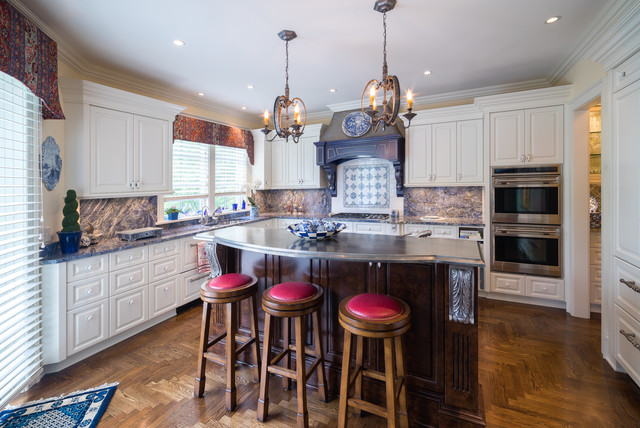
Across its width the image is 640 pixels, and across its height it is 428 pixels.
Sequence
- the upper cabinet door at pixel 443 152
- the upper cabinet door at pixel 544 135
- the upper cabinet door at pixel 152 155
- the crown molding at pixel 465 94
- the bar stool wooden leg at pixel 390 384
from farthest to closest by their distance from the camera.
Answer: the upper cabinet door at pixel 443 152 < the crown molding at pixel 465 94 < the upper cabinet door at pixel 544 135 < the upper cabinet door at pixel 152 155 < the bar stool wooden leg at pixel 390 384

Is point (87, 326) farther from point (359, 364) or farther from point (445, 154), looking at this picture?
point (445, 154)

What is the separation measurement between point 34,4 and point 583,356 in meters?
5.18

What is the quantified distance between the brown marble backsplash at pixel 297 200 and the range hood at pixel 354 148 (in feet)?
0.93

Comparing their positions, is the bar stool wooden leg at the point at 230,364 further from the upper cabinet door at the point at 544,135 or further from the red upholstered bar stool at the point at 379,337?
the upper cabinet door at the point at 544,135

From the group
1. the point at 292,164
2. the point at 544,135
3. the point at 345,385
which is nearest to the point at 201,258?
the point at 292,164

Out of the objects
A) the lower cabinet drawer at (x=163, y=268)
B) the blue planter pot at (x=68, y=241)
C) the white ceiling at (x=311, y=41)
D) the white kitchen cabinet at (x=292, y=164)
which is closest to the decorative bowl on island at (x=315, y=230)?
the white ceiling at (x=311, y=41)

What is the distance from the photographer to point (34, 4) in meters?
2.17

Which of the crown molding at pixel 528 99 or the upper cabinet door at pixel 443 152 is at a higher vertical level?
the crown molding at pixel 528 99

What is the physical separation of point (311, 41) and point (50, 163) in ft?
8.44

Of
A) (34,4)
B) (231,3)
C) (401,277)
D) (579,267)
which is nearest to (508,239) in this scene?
(579,267)

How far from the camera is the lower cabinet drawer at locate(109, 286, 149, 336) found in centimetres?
276

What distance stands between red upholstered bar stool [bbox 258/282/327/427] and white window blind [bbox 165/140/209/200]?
2.96 m

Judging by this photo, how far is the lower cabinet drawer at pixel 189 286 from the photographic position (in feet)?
11.5

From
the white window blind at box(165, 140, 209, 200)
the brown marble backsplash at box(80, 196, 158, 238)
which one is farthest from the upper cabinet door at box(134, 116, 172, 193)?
the white window blind at box(165, 140, 209, 200)
